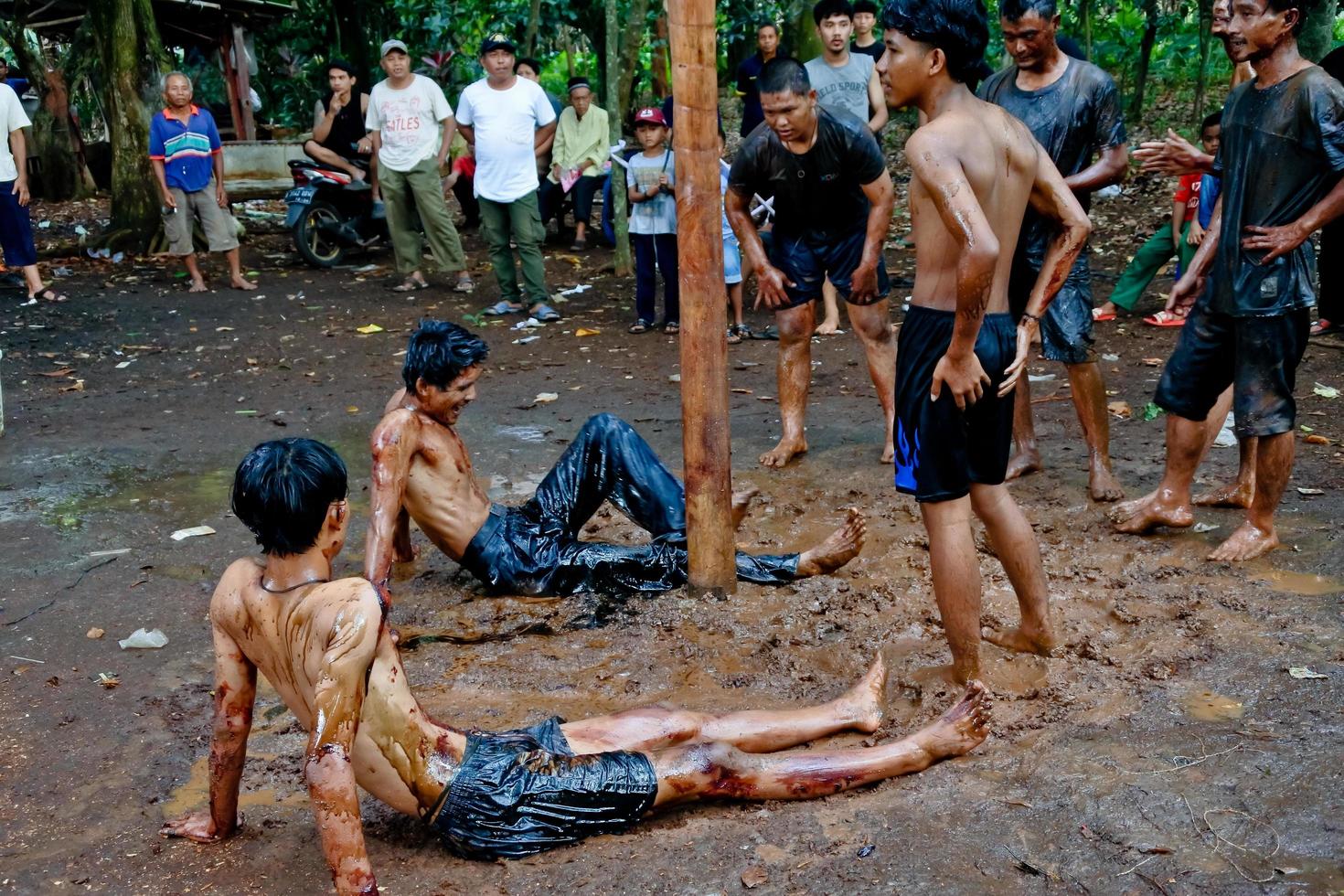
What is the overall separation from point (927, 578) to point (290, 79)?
1925cm

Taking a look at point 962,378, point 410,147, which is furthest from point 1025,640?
point 410,147

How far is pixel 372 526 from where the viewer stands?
3.95 m

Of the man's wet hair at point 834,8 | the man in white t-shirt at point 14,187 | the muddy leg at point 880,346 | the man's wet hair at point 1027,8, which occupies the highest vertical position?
the man's wet hair at point 834,8

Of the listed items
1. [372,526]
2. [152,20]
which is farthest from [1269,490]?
[152,20]

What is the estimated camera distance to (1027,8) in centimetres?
471

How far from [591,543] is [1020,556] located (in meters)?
1.71

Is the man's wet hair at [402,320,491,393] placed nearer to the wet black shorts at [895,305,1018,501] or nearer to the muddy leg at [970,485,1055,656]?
the wet black shorts at [895,305,1018,501]

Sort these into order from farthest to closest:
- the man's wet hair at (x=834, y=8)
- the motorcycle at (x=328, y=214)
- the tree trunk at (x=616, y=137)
→ 1. the motorcycle at (x=328, y=214)
2. the tree trunk at (x=616, y=137)
3. the man's wet hair at (x=834, y=8)

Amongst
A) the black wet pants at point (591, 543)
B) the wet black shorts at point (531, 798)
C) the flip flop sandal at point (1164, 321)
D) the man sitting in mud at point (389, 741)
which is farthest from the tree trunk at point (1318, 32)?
the wet black shorts at point (531, 798)

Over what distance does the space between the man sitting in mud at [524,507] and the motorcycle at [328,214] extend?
24.9ft

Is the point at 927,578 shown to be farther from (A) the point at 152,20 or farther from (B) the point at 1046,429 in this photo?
(A) the point at 152,20

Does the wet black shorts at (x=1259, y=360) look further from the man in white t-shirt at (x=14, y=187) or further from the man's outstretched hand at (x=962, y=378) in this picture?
the man in white t-shirt at (x=14, y=187)

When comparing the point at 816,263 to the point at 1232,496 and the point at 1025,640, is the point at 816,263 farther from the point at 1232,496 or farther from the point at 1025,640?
the point at 1025,640

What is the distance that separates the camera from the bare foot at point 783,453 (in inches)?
230
